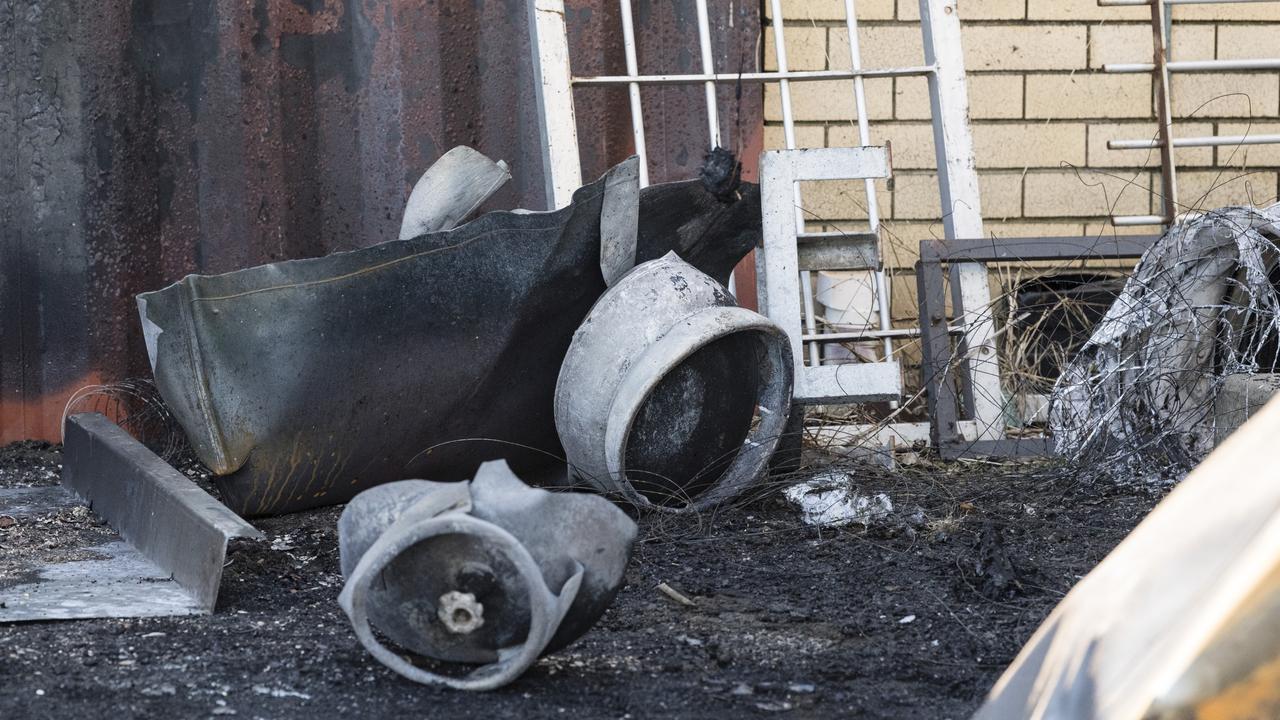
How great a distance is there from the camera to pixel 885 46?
13.6 feet

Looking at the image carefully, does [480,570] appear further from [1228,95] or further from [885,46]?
[1228,95]

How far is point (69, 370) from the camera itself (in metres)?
3.29

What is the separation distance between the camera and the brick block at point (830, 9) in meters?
4.07

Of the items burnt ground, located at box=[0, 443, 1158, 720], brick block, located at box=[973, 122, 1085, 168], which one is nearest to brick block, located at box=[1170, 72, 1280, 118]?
brick block, located at box=[973, 122, 1085, 168]

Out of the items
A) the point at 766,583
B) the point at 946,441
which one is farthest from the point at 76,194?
the point at 946,441

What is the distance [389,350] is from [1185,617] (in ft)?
6.62

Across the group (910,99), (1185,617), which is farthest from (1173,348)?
(1185,617)

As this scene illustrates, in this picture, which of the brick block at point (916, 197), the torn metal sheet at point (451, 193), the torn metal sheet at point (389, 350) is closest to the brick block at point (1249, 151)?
the brick block at point (916, 197)

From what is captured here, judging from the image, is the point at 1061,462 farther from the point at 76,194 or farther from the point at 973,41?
the point at 76,194

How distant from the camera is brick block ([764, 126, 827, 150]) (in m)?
4.10

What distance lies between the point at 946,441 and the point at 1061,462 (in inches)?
14.0

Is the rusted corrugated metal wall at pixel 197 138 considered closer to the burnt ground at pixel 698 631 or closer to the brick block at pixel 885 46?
the burnt ground at pixel 698 631

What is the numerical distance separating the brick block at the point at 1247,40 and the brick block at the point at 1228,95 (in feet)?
0.24

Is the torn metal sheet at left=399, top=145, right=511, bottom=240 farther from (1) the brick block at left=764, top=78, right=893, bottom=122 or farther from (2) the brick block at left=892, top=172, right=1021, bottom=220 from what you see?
(2) the brick block at left=892, top=172, right=1021, bottom=220
